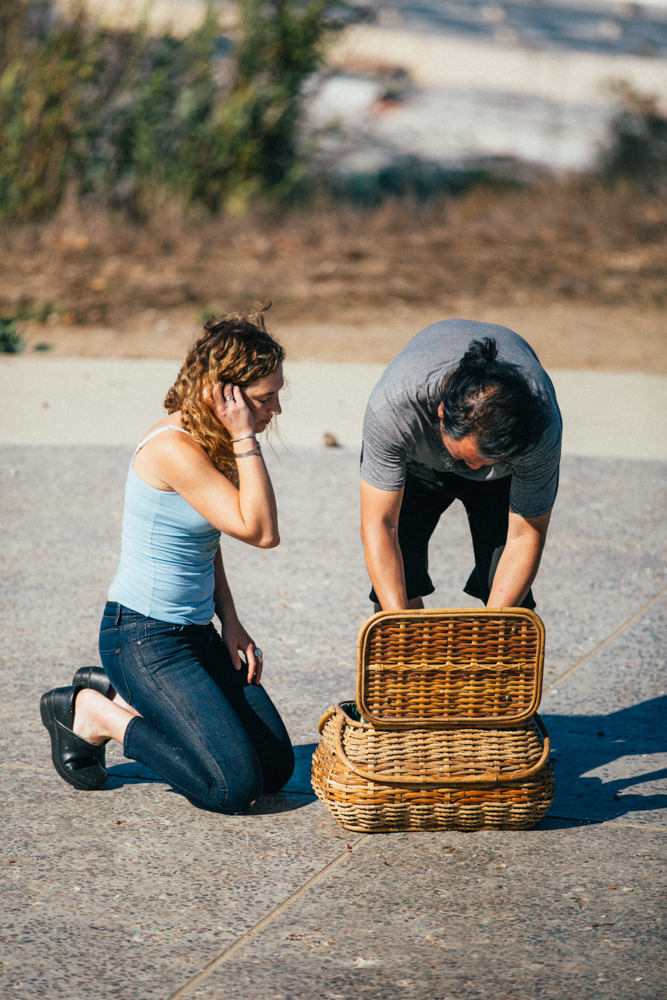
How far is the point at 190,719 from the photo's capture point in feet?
9.72

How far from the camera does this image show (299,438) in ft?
22.0

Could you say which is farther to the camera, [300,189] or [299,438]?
[300,189]

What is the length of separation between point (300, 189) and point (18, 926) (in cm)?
1234

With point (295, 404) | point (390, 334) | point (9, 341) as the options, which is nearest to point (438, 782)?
point (295, 404)

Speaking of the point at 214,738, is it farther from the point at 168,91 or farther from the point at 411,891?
the point at 168,91

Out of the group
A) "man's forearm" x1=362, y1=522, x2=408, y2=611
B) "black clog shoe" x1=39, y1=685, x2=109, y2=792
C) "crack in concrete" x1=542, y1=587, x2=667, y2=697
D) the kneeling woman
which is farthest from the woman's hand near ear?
"crack in concrete" x1=542, y1=587, x2=667, y2=697

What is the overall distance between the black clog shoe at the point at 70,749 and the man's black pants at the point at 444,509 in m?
0.94

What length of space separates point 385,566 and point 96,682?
0.91 meters

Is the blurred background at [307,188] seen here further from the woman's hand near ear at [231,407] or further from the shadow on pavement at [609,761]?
the woman's hand near ear at [231,407]

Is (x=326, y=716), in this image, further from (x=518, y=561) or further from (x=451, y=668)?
(x=518, y=561)

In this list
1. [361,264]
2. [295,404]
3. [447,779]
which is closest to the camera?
[447,779]

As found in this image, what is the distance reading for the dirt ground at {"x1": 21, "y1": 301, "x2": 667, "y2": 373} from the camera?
358 inches

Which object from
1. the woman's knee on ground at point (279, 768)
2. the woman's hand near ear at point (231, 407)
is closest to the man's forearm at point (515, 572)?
the woman's knee on ground at point (279, 768)

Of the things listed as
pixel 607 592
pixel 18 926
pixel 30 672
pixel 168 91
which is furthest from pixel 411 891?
pixel 168 91
